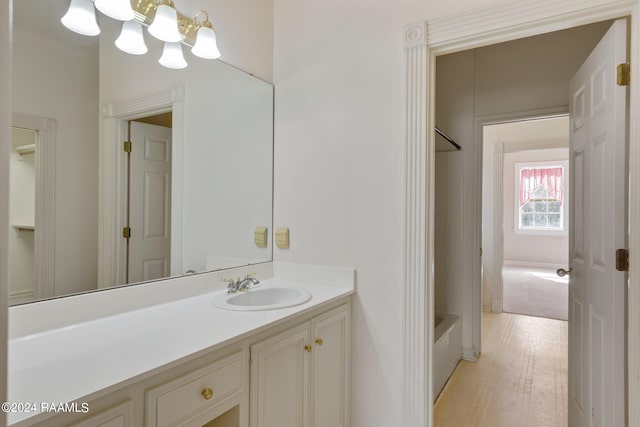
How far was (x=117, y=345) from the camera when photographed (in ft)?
3.49

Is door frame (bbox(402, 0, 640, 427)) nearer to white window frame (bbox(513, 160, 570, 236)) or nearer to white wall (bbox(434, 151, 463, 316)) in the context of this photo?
white wall (bbox(434, 151, 463, 316))

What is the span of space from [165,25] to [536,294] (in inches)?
228

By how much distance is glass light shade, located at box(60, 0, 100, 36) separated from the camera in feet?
4.08

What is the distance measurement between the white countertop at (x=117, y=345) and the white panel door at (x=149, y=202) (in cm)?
19

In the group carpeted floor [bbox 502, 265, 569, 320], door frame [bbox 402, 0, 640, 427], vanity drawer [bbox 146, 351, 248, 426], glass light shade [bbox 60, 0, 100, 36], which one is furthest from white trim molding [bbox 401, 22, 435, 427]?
carpeted floor [bbox 502, 265, 569, 320]

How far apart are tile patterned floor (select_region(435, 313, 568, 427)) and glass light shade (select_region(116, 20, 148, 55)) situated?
2527 millimetres

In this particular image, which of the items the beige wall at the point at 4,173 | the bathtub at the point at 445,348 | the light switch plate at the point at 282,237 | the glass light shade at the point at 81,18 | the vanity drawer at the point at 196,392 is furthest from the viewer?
the bathtub at the point at 445,348

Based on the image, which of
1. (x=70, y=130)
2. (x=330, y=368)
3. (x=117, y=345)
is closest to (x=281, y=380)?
(x=330, y=368)

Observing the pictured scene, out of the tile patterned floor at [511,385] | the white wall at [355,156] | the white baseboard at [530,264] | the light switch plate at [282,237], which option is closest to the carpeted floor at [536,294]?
the white baseboard at [530,264]

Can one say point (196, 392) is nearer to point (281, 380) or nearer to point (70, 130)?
point (281, 380)

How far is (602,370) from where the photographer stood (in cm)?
147

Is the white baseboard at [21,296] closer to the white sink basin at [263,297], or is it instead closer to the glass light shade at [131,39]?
the white sink basin at [263,297]

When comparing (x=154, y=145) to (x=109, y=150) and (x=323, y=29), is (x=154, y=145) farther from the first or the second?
(x=323, y=29)

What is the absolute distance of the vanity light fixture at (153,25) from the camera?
4.19 ft
